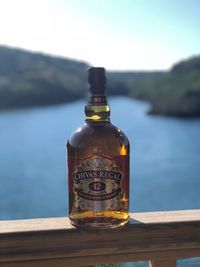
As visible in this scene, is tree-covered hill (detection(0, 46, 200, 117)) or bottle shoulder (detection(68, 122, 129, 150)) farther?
tree-covered hill (detection(0, 46, 200, 117))

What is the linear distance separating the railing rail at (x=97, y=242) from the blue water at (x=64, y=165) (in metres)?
19.3

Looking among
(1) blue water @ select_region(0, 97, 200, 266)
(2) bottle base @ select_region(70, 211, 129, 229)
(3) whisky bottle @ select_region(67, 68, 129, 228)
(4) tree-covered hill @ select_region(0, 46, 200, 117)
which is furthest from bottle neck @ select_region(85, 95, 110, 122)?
(4) tree-covered hill @ select_region(0, 46, 200, 117)

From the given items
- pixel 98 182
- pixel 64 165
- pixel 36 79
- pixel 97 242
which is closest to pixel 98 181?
pixel 98 182

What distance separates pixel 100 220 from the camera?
94cm

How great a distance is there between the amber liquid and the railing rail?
21 millimetres

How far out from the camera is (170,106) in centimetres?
5622

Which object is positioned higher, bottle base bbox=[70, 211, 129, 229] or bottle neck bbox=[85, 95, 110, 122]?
bottle neck bbox=[85, 95, 110, 122]

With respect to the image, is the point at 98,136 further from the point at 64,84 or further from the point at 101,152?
the point at 64,84

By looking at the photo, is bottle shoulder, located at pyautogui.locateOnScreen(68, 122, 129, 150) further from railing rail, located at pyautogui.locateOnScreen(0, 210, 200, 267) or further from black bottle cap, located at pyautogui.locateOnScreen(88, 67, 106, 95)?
railing rail, located at pyautogui.locateOnScreen(0, 210, 200, 267)

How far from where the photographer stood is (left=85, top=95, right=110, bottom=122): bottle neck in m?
0.93

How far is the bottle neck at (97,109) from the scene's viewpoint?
932mm

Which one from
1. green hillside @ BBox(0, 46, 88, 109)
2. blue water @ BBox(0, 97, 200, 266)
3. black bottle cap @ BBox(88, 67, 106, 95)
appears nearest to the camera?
black bottle cap @ BBox(88, 67, 106, 95)

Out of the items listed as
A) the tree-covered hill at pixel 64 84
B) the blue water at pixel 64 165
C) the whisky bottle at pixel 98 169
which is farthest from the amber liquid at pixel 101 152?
the tree-covered hill at pixel 64 84

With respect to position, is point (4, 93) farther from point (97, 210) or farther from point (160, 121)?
point (97, 210)
